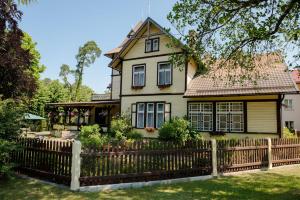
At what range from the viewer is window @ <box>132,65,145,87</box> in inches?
889

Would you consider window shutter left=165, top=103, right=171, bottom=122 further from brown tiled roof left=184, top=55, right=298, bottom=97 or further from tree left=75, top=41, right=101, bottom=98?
tree left=75, top=41, right=101, bottom=98

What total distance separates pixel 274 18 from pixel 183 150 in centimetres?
543

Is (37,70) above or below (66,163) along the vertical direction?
above

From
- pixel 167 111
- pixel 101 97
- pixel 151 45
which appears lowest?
pixel 167 111

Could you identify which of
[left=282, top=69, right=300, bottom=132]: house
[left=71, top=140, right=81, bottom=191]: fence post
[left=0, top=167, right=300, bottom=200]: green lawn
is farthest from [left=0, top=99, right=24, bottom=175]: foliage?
[left=282, top=69, right=300, bottom=132]: house

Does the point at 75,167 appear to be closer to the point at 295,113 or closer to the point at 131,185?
the point at 131,185

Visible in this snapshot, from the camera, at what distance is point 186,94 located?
20.0 meters

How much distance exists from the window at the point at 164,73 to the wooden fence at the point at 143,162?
38.2 ft

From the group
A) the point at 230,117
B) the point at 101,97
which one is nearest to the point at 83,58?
the point at 101,97

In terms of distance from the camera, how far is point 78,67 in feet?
213

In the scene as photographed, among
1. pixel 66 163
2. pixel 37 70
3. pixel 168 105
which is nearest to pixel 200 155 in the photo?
pixel 66 163

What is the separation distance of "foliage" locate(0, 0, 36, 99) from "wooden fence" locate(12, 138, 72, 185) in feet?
7.95

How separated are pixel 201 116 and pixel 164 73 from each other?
14.1 ft

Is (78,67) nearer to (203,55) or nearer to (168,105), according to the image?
(168,105)
